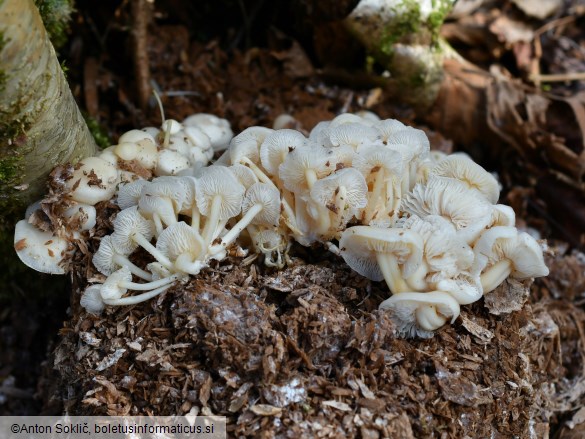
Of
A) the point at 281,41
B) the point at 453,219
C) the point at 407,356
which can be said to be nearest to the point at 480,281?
the point at 453,219

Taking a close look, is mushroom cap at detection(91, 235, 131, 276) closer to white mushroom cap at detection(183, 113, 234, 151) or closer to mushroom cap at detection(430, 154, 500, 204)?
white mushroom cap at detection(183, 113, 234, 151)

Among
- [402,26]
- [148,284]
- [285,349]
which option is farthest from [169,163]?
[402,26]

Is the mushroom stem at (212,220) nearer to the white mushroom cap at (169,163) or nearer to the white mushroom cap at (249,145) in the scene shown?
the white mushroom cap at (249,145)

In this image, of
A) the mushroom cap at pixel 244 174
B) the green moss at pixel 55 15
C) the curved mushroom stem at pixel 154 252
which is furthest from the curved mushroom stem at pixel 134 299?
the green moss at pixel 55 15

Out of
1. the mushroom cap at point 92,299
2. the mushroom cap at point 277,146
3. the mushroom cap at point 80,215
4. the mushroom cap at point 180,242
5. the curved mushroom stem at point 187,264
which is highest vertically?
the mushroom cap at point 277,146

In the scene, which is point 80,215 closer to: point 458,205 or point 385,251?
point 385,251

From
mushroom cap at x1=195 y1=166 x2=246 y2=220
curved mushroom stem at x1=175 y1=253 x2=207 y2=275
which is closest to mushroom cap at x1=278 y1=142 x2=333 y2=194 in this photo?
mushroom cap at x1=195 y1=166 x2=246 y2=220
